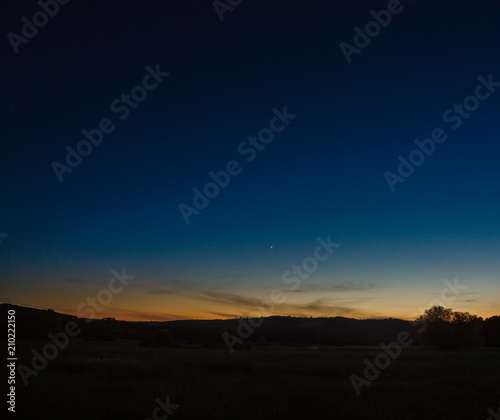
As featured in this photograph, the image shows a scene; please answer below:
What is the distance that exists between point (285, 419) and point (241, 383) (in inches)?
347

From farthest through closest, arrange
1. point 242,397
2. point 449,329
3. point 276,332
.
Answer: point 276,332 < point 449,329 < point 242,397

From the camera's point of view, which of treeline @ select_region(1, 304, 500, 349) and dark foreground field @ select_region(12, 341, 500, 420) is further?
treeline @ select_region(1, 304, 500, 349)

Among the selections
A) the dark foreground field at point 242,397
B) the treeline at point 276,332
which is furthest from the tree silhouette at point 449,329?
the dark foreground field at point 242,397

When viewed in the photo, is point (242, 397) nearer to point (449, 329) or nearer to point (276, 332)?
point (449, 329)

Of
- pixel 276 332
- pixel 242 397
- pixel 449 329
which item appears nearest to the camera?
pixel 242 397

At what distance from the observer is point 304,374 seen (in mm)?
26391

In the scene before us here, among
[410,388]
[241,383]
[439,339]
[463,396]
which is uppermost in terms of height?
[463,396]

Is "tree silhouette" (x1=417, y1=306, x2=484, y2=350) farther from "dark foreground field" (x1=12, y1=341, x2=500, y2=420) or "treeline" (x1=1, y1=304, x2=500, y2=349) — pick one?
"dark foreground field" (x1=12, y1=341, x2=500, y2=420)

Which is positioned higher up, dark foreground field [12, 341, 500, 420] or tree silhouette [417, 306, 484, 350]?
dark foreground field [12, 341, 500, 420]

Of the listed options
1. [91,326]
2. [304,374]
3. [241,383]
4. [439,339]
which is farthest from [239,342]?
[241,383]

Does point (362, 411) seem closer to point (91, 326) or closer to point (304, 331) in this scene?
point (91, 326)

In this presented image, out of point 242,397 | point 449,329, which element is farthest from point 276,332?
point 242,397

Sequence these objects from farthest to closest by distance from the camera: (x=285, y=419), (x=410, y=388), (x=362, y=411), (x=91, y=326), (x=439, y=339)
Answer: (x=91, y=326), (x=439, y=339), (x=410, y=388), (x=362, y=411), (x=285, y=419)

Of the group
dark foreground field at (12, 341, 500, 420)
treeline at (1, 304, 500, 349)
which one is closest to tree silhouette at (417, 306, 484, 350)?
treeline at (1, 304, 500, 349)
